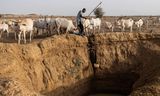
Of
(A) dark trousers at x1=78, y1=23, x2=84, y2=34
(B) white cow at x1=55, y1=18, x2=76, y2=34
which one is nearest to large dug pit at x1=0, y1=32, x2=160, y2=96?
(A) dark trousers at x1=78, y1=23, x2=84, y2=34

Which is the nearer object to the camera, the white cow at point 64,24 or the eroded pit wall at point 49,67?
the eroded pit wall at point 49,67

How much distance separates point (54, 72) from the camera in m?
23.2

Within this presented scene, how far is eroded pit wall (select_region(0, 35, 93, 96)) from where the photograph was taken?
1812 centimetres

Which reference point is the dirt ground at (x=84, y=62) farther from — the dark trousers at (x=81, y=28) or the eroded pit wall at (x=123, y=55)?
the dark trousers at (x=81, y=28)

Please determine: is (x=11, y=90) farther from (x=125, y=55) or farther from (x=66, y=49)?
(x=125, y=55)

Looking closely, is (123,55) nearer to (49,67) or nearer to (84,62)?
(84,62)

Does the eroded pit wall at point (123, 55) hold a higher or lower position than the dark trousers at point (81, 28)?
lower

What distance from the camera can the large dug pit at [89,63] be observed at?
→ 66.5ft

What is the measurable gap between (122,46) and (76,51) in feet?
12.6

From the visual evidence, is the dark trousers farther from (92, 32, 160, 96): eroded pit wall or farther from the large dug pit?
(92, 32, 160, 96): eroded pit wall

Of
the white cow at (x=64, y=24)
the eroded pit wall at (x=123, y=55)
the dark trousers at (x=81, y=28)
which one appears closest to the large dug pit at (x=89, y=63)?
the eroded pit wall at (x=123, y=55)

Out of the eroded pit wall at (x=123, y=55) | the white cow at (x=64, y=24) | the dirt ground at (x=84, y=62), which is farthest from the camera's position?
the white cow at (x=64, y=24)

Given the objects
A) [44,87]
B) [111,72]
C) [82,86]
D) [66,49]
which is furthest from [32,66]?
[111,72]

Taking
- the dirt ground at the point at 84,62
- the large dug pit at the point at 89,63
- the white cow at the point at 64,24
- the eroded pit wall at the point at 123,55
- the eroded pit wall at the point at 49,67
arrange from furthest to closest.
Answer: the white cow at the point at 64,24 → the eroded pit wall at the point at 123,55 → the large dug pit at the point at 89,63 → the dirt ground at the point at 84,62 → the eroded pit wall at the point at 49,67
